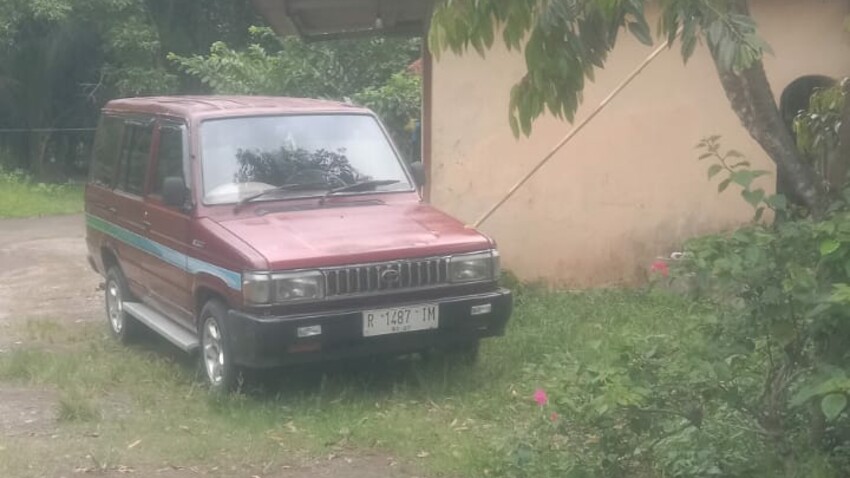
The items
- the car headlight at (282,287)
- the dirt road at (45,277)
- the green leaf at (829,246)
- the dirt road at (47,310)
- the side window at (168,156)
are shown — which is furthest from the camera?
the dirt road at (45,277)

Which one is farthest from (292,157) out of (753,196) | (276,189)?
(753,196)

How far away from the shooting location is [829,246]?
4492mm

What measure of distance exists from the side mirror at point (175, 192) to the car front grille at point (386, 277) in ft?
4.54

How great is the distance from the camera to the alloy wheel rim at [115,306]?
9711 millimetres

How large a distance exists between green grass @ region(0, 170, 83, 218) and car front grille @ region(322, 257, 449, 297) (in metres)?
14.4

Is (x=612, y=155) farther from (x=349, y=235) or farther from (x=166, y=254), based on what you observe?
(x=166, y=254)

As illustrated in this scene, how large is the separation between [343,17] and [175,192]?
3974 millimetres

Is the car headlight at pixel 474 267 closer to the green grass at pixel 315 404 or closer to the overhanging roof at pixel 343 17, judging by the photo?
the green grass at pixel 315 404

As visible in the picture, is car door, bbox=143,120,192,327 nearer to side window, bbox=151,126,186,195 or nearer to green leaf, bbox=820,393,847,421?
side window, bbox=151,126,186,195

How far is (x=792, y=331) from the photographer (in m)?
4.84

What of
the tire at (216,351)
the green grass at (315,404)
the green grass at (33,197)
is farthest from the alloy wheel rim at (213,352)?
the green grass at (33,197)

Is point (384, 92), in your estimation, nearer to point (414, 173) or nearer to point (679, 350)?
point (414, 173)

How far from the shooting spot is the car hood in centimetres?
720

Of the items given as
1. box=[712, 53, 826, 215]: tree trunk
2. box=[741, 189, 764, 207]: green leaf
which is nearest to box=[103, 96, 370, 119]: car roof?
box=[712, 53, 826, 215]: tree trunk
